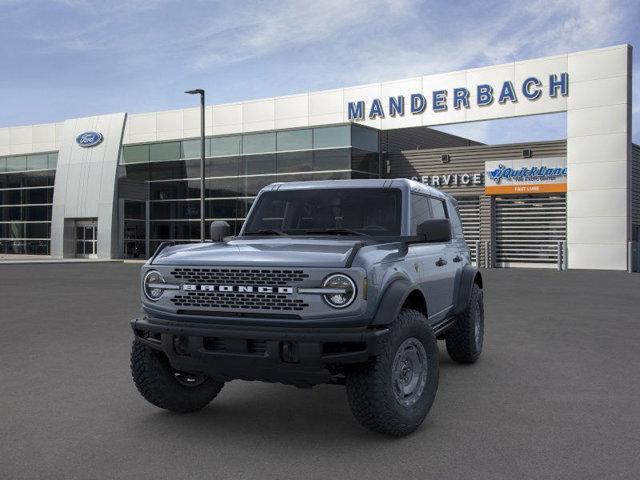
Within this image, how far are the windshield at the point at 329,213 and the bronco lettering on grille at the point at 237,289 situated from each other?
4.27ft

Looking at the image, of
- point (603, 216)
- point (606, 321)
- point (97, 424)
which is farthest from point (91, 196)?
point (97, 424)

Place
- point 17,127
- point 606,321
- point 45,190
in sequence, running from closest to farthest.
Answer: point 606,321 → point 45,190 → point 17,127

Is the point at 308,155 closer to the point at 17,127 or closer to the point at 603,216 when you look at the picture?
the point at 603,216

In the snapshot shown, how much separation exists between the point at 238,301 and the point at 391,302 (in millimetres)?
1053

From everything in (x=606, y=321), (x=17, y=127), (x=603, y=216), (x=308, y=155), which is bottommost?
(x=606, y=321)

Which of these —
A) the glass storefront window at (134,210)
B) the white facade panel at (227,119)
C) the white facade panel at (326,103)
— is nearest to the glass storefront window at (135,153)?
the glass storefront window at (134,210)

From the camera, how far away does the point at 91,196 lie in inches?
1513

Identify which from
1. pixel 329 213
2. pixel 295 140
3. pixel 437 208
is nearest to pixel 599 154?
pixel 295 140

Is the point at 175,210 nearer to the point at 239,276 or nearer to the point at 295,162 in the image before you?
the point at 295,162

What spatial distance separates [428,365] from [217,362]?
1.60 m

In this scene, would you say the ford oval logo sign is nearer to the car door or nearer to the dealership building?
the dealership building

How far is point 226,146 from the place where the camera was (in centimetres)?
3422

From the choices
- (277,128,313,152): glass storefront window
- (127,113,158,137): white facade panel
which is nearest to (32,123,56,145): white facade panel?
(127,113,158,137): white facade panel

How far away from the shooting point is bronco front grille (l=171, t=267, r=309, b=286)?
438 centimetres
